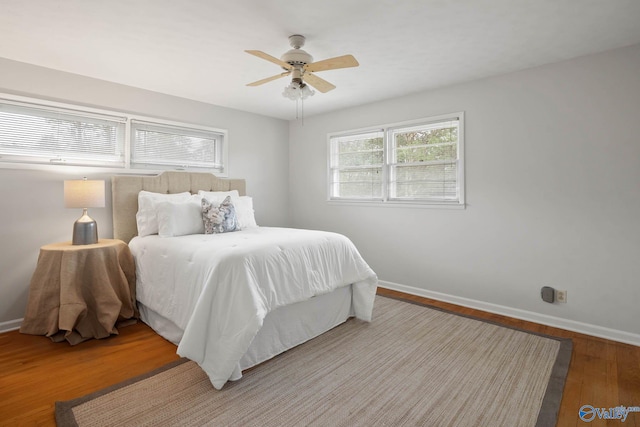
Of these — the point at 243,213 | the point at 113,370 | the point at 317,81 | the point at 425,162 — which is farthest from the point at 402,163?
the point at 113,370

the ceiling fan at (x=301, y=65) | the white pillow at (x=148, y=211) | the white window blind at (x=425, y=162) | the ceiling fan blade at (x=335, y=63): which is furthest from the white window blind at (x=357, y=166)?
the white pillow at (x=148, y=211)

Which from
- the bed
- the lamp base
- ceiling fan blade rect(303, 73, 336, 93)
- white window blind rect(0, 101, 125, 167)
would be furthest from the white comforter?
ceiling fan blade rect(303, 73, 336, 93)

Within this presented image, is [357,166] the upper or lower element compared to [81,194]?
upper

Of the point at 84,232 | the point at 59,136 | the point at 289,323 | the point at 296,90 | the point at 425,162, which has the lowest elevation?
the point at 289,323

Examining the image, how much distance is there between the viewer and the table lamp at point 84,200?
281 cm

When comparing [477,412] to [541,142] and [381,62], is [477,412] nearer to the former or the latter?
[541,142]

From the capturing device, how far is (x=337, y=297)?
2.89 metres

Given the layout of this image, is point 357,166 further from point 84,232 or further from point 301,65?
point 84,232

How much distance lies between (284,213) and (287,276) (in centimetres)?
A: 291

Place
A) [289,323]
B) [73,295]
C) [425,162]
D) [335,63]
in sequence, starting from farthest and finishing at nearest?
[425,162]
[73,295]
[289,323]
[335,63]

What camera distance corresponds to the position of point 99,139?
335 cm

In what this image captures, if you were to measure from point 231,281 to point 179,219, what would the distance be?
1368 mm

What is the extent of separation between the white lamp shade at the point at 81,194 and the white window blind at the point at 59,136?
456mm

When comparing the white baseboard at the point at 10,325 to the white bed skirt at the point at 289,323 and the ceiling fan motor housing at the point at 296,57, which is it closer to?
the white bed skirt at the point at 289,323
